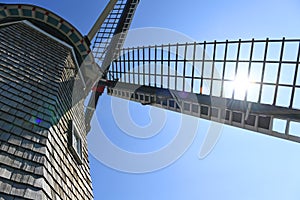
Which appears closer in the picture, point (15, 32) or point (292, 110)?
point (292, 110)

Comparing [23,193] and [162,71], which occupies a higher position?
[162,71]

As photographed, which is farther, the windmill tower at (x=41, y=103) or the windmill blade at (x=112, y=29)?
the windmill blade at (x=112, y=29)

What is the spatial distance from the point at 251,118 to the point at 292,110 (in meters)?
1.11

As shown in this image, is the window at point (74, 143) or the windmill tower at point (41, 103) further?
the window at point (74, 143)

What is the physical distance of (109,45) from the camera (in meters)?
14.3

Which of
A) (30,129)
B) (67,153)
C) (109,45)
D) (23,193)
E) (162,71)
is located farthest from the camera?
(109,45)

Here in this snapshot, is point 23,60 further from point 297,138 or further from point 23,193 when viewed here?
point 297,138

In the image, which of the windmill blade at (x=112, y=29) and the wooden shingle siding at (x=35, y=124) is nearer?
the wooden shingle siding at (x=35, y=124)

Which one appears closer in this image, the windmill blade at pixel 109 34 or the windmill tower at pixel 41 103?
the windmill tower at pixel 41 103

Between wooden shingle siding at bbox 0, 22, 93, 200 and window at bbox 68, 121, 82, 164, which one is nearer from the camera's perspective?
wooden shingle siding at bbox 0, 22, 93, 200

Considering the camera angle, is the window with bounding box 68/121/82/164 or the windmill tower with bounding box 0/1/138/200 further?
the window with bounding box 68/121/82/164

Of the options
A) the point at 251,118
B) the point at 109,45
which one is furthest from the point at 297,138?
the point at 109,45

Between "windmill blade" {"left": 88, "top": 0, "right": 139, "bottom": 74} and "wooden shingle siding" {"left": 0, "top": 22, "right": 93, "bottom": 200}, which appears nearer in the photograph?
"wooden shingle siding" {"left": 0, "top": 22, "right": 93, "bottom": 200}

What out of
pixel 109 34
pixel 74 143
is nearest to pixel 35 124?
pixel 74 143
